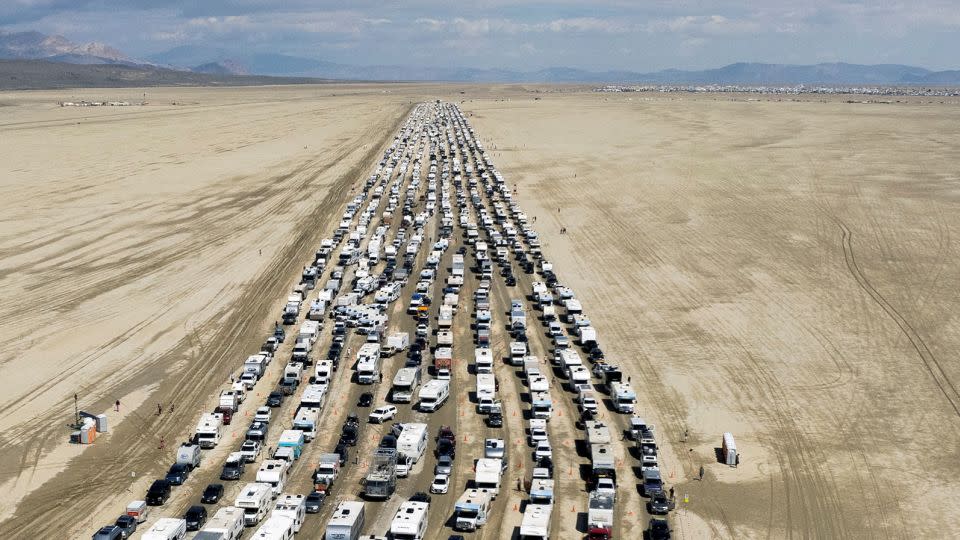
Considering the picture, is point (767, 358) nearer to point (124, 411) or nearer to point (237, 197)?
point (124, 411)

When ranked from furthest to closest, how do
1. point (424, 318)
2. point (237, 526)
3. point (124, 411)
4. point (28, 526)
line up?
point (424, 318) → point (124, 411) → point (28, 526) → point (237, 526)

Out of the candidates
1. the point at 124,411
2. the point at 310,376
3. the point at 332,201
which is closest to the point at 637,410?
the point at 310,376

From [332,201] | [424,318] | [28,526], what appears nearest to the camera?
[28,526]

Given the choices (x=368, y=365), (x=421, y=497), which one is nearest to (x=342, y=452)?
(x=421, y=497)

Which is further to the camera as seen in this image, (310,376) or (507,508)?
(310,376)

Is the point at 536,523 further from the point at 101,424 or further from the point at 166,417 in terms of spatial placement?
the point at 101,424

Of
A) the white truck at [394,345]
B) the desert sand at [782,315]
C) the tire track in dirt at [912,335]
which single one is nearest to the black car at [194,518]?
the desert sand at [782,315]

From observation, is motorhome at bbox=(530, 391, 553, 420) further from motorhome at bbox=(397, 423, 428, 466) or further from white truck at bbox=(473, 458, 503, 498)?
white truck at bbox=(473, 458, 503, 498)
